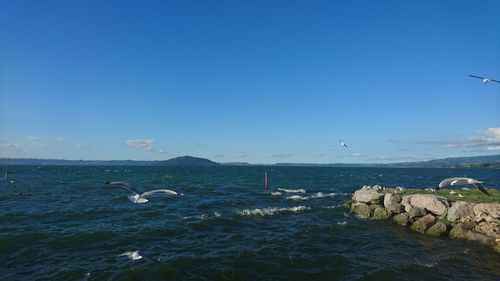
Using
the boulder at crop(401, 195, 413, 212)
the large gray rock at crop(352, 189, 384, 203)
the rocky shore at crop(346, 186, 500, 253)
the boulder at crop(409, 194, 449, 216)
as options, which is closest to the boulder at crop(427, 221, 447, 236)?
the rocky shore at crop(346, 186, 500, 253)

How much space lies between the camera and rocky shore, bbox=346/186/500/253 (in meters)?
20.0

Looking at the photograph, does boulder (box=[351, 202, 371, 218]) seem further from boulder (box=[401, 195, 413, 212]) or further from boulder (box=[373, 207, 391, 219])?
boulder (box=[401, 195, 413, 212])

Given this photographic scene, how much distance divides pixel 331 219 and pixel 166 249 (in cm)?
1403

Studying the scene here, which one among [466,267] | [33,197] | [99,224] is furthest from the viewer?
[33,197]

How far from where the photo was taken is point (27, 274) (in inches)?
584

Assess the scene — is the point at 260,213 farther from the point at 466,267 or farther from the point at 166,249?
the point at 466,267

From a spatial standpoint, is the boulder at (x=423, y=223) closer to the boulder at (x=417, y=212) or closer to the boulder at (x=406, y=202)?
the boulder at (x=417, y=212)

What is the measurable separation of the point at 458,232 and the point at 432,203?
12.0ft

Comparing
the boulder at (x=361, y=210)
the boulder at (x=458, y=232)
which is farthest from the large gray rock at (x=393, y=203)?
the boulder at (x=458, y=232)

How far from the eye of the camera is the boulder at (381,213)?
1073 inches

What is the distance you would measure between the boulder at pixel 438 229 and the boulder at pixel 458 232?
1.36 feet

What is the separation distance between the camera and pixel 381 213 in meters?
27.6

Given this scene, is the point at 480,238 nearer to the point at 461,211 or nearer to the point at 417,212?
the point at 461,211

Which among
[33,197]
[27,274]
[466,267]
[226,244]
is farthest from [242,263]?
[33,197]
